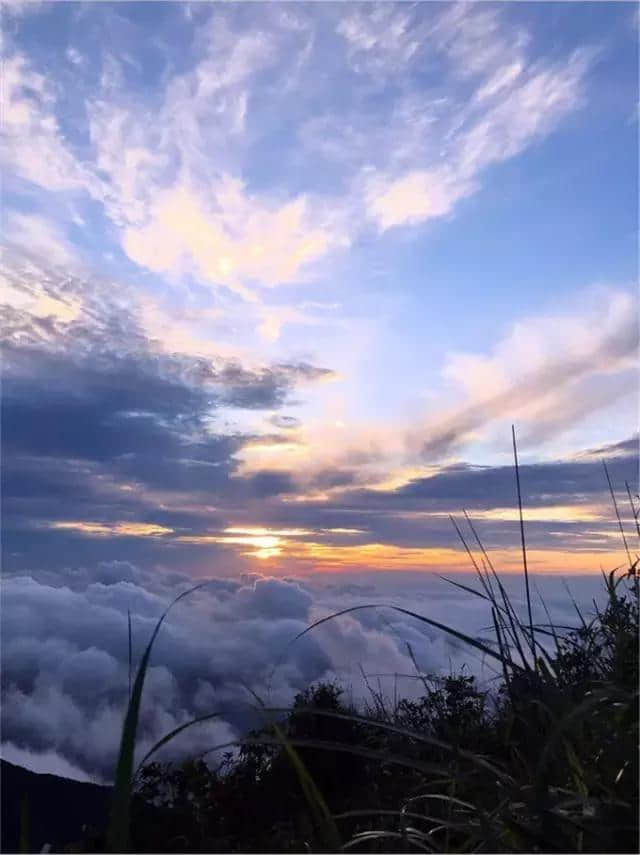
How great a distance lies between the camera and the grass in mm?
1486

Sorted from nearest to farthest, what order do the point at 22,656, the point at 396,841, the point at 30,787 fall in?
1. the point at 30,787
2. the point at 396,841
3. the point at 22,656

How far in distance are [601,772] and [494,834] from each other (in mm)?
321

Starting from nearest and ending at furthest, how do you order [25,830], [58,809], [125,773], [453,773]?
[125,773] → [25,830] → [453,773] → [58,809]

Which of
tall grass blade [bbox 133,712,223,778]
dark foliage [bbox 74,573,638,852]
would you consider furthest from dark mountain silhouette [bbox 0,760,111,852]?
tall grass blade [bbox 133,712,223,778]

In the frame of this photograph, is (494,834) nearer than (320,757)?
Yes

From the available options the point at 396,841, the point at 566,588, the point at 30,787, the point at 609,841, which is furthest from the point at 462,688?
the point at 30,787

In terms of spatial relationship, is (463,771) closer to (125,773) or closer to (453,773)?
(453,773)

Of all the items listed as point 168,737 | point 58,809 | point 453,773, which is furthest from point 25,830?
point 58,809

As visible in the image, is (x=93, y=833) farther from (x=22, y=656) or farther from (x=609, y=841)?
(x=609, y=841)

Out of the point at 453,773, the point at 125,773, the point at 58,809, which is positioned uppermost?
the point at 125,773

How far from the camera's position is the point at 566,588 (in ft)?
10.2

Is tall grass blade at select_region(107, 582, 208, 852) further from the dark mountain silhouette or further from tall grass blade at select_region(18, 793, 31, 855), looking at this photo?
the dark mountain silhouette

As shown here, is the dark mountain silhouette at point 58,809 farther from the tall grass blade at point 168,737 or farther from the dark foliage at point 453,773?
the tall grass blade at point 168,737

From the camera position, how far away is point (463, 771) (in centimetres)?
206
